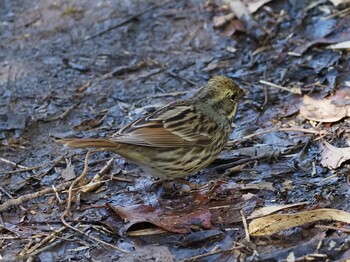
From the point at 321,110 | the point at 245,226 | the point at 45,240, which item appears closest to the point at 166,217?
the point at 245,226

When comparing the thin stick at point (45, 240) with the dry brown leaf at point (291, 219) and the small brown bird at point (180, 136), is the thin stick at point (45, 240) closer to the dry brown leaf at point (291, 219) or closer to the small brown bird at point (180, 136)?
the small brown bird at point (180, 136)

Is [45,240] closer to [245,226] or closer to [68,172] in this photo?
[68,172]

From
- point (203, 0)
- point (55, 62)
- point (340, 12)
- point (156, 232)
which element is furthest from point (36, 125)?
point (340, 12)

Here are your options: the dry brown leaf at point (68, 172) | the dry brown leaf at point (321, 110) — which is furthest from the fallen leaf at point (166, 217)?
the dry brown leaf at point (321, 110)

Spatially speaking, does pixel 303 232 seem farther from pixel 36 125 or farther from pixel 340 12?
pixel 340 12

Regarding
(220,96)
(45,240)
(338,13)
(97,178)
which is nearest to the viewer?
(45,240)
